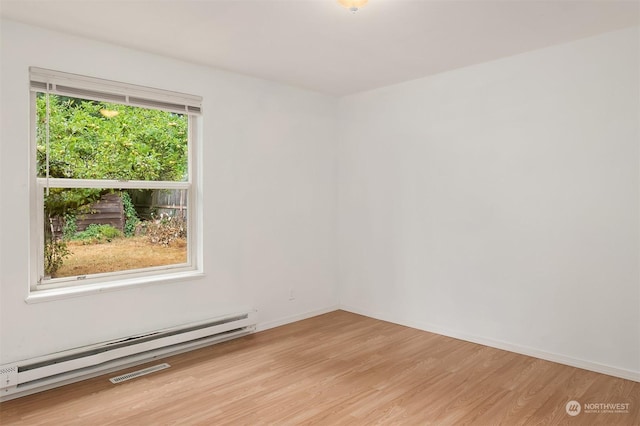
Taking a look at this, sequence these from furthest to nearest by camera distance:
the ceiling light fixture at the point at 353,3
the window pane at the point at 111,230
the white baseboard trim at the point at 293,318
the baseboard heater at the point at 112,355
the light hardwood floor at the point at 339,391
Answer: the white baseboard trim at the point at 293,318
the window pane at the point at 111,230
the baseboard heater at the point at 112,355
the light hardwood floor at the point at 339,391
the ceiling light fixture at the point at 353,3

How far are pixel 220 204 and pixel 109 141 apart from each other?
1.07 m

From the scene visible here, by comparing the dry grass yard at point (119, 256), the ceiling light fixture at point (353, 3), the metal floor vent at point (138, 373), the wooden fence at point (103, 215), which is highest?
the ceiling light fixture at point (353, 3)

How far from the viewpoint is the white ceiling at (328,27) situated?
2.68 metres

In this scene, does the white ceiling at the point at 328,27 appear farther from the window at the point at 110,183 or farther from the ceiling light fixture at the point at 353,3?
the window at the point at 110,183

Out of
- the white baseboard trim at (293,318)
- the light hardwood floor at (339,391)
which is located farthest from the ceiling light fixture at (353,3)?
the white baseboard trim at (293,318)

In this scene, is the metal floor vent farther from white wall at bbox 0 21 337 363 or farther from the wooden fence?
the wooden fence

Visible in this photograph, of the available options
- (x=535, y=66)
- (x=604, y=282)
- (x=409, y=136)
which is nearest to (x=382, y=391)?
(x=604, y=282)

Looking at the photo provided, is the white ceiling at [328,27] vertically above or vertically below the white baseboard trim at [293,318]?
above

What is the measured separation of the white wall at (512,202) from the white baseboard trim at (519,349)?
0.4 inches

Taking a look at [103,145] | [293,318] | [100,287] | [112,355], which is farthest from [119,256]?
[293,318]

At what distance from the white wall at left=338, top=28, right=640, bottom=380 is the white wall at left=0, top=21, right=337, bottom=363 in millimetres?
544

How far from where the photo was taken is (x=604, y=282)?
324cm

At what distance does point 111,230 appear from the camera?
3.55 meters

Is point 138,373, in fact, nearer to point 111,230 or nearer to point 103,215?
point 111,230
